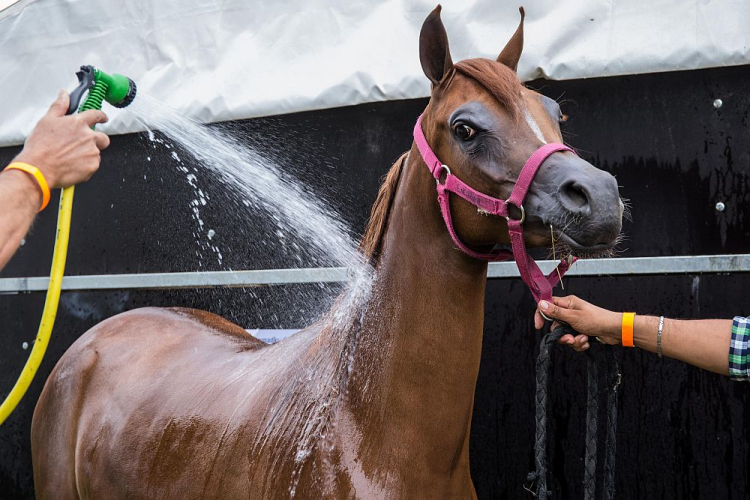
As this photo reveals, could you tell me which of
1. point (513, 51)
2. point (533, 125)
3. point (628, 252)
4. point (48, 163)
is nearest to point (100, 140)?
point (48, 163)

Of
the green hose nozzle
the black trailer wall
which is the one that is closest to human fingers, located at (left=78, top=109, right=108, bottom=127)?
the green hose nozzle

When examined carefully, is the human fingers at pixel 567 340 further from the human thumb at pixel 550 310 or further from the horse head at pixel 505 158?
the horse head at pixel 505 158

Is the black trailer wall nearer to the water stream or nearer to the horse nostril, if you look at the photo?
the water stream

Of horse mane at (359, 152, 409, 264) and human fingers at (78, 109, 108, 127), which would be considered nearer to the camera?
human fingers at (78, 109, 108, 127)

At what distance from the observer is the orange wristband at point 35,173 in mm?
1616

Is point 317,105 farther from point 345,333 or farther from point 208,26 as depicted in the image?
point 345,333

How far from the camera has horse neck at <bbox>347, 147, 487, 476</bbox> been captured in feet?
6.93

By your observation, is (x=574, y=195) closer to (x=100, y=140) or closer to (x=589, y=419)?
(x=589, y=419)

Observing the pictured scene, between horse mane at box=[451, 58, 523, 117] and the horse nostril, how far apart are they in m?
0.32

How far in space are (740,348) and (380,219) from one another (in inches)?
46.2

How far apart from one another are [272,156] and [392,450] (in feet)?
6.67

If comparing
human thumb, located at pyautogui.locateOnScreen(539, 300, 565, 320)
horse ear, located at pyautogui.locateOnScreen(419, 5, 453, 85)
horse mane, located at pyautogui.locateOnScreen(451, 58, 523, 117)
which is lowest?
human thumb, located at pyautogui.locateOnScreen(539, 300, 565, 320)

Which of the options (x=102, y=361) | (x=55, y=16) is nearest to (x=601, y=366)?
(x=102, y=361)

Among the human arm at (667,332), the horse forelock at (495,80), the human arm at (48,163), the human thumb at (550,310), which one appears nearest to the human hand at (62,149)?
the human arm at (48,163)
